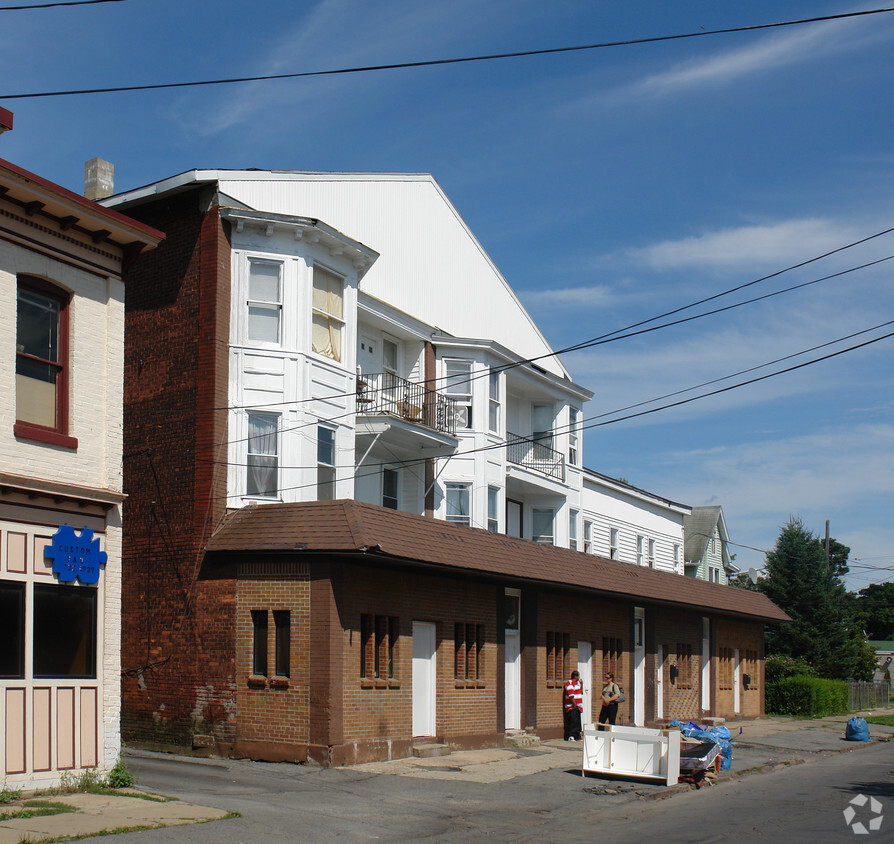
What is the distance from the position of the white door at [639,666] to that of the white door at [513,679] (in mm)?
7031

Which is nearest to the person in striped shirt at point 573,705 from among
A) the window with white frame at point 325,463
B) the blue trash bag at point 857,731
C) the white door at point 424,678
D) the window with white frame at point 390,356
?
the white door at point 424,678

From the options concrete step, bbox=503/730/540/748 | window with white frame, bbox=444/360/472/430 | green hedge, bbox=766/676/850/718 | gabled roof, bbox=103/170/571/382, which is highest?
gabled roof, bbox=103/170/571/382

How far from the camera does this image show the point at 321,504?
20.0m

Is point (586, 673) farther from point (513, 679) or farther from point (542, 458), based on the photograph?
point (542, 458)

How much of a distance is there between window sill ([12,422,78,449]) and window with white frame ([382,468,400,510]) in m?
13.0

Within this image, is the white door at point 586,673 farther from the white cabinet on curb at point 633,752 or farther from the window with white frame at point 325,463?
the white cabinet on curb at point 633,752

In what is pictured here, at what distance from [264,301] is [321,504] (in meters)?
4.89

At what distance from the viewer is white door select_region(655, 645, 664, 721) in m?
32.7

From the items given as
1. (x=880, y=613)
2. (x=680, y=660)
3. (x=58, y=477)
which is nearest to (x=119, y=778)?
(x=58, y=477)

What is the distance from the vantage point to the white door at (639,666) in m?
31.8

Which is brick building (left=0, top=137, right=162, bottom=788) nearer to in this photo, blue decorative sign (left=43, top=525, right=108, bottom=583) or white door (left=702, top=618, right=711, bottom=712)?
blue decorative sign (left=43, top=525, right=108, bottom=583)

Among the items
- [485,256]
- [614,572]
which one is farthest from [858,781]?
[485,256]

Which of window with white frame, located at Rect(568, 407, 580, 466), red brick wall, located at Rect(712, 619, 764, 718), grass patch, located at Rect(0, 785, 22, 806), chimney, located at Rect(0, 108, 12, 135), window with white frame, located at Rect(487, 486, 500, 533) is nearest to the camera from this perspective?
grass patch, located at Rect(0, 785, 22, 806)

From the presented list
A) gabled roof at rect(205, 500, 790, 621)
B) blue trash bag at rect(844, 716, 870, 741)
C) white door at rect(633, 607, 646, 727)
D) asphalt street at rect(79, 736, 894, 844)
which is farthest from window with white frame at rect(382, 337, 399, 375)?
blue trash bag at rect(844, 716, 870, 741)
